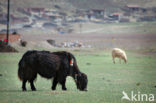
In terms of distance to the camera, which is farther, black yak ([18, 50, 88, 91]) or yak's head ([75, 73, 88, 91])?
yak's head ([75, 73, 88, 91])

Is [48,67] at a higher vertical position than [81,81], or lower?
higher

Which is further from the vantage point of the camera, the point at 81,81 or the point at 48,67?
the point at 81,81

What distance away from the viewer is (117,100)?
12.0 meters

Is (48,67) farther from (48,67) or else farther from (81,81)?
(81,81)

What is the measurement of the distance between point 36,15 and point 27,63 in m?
88.3

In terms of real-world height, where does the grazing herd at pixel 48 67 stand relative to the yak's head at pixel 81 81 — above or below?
above

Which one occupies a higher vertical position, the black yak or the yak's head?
the black yak

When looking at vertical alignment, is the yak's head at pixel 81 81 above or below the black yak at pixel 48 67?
below

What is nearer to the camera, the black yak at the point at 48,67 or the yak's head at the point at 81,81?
the black yak at the point at 48,67

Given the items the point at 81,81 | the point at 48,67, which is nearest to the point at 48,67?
the point at 48,67

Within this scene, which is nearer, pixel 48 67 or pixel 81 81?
pixel 48 67

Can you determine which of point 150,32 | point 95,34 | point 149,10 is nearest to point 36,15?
point 95,34

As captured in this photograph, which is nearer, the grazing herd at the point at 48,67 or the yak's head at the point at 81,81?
the grazing herd at the point at 48,67

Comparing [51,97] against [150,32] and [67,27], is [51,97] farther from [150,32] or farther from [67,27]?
[67,27]
